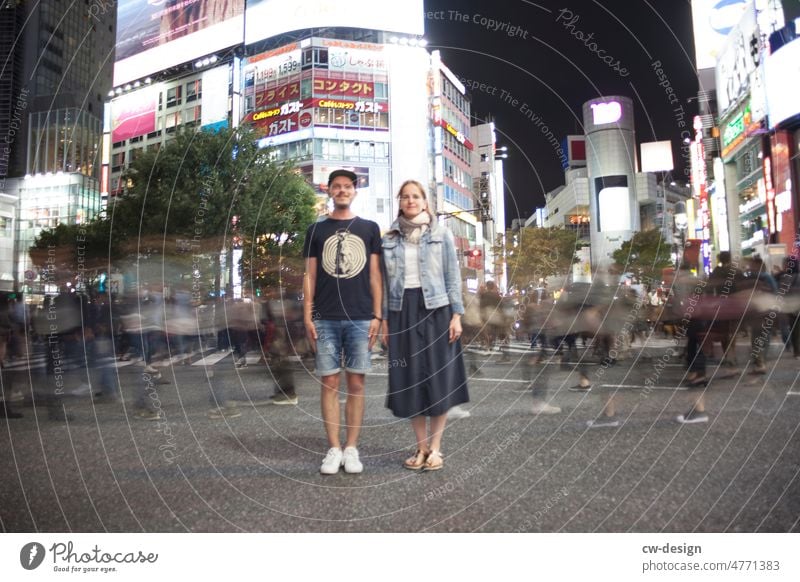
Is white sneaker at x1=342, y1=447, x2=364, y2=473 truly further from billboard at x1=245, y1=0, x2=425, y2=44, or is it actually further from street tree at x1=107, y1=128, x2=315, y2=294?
billboard at x1=245, y1=0, x2=425, y2=44

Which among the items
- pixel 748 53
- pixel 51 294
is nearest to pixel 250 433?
pixel 51 294

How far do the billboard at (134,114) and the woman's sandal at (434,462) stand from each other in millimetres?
1956

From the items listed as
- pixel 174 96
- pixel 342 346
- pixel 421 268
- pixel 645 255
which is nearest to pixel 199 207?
pixel 174 96

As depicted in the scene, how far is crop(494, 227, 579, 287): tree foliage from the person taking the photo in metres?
2.68

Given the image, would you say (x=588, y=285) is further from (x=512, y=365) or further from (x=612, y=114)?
(x=512, y=365)

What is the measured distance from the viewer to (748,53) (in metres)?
2.63

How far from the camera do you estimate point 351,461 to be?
226cm

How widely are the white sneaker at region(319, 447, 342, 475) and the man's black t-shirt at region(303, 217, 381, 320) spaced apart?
56cm

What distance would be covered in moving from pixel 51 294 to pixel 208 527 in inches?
53.1

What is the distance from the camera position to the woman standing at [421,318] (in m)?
2.22

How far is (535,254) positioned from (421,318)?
824 mm

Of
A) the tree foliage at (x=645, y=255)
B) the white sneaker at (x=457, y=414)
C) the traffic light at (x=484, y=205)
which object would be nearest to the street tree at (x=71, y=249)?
the traffic light at (x=484, y=205)

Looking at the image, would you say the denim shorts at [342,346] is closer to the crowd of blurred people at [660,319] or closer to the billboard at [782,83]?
the crowd of blurred people at [660,319]

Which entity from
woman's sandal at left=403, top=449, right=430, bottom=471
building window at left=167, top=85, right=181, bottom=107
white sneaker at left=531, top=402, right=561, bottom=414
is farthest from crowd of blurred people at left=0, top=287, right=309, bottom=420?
white sneaker at left=531, top=402, right=561, bottom=414
